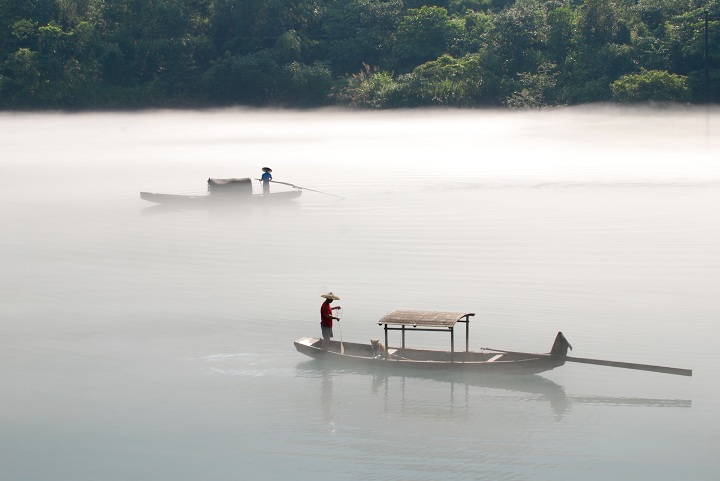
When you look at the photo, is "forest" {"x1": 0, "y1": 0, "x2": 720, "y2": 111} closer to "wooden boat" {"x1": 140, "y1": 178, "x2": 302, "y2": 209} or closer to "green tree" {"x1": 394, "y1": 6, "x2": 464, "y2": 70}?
"green tree" {"x1": 394, "y1": 6, "x2": 464, "y2": 70}

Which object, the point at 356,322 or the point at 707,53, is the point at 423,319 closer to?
the point at 356,322

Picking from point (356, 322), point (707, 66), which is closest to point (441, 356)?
point (356, 322)

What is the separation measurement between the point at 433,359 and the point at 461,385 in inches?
21.6

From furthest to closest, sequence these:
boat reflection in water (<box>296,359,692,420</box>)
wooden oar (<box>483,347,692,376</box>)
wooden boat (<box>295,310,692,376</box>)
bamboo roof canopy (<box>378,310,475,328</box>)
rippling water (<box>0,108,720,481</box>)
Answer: bamboo roof canopy (<box>378,310,475,328</box>), wooden boat (<box>295,310,692,376</box>), wooden oar (<box>483,347,692,376</box>), boat reflection in water (<box>296,359,692,420</box>), rippling water (<box>0,108,720,481</box>)

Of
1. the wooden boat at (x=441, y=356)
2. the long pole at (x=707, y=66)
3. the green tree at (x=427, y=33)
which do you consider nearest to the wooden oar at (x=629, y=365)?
the wooden boat at (x=441, y=356)

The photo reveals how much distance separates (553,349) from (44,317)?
287 inches


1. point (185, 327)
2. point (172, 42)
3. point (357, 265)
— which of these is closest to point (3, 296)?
point (185, 327)

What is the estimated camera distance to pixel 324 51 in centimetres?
5681

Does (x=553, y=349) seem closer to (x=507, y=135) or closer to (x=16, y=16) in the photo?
(x=507, y=135)

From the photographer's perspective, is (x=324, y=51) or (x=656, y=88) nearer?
(x=656, y=88)

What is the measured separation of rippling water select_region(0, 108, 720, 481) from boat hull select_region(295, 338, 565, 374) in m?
0.18

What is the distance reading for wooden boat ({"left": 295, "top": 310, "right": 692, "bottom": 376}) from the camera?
1202 cm

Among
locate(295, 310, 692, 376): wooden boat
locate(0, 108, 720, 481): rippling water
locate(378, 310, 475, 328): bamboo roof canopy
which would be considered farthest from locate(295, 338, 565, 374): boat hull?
locate(378, 310, 475, 328): bamboo roof canopy

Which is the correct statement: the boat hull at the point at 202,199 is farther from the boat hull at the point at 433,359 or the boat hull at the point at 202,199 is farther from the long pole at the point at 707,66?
the long pole at the point at 707,66
